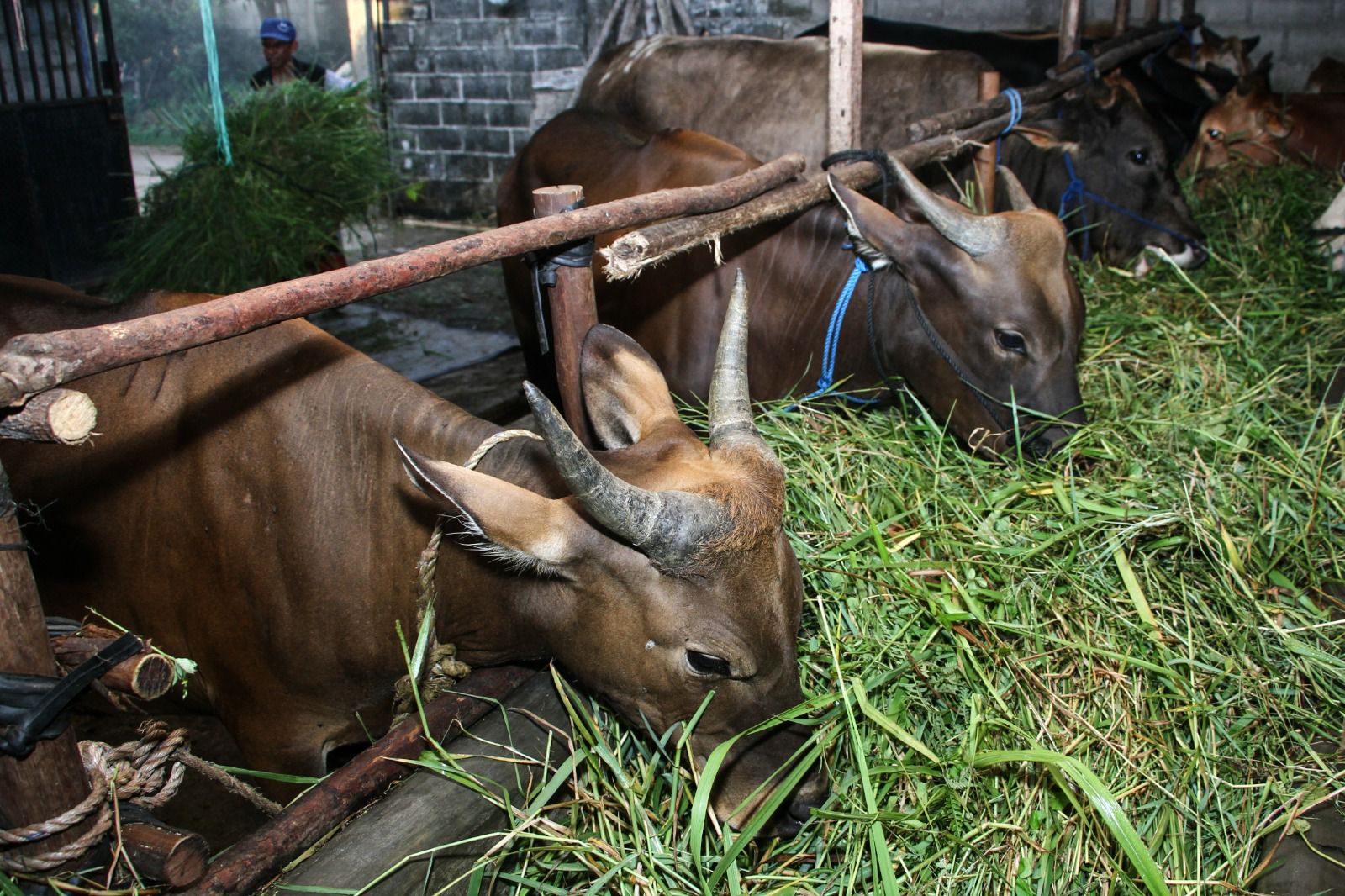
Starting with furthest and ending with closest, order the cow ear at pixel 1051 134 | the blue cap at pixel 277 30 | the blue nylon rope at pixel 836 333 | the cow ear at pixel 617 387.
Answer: the blue cap at pixel 277 30, the cow ear at pixel 1051 134, the blue nylon rope at pixel 836 333, the cow ear at pixel 617 387

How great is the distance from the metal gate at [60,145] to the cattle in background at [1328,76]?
1036cm

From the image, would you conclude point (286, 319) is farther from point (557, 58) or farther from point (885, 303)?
point (557, 58)

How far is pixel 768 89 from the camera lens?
6.96 m

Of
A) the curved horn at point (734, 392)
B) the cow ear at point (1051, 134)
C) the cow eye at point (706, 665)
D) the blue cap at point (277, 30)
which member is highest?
the blue cap at point (277, 30)

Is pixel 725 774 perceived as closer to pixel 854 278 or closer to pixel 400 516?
pixel 400 516

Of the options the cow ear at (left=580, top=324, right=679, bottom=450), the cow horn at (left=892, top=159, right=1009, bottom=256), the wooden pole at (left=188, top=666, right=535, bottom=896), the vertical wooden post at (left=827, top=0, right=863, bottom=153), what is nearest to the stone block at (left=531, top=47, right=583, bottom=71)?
the vertical wooden post at (left=827, top=0, right=863, bottom=153)

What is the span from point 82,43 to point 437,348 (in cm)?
394

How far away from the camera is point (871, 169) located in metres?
4.42

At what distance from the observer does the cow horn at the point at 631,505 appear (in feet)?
6.37

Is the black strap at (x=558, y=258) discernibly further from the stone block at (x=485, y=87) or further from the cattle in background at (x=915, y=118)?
the stone block at (x=485, y=87)

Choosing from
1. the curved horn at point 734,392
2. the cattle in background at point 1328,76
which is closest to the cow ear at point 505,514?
the curved horn at point 734,392

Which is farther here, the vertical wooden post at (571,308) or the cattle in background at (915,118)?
the cattle in background at (915,118)

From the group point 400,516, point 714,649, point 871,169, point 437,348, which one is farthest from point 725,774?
point 437,348

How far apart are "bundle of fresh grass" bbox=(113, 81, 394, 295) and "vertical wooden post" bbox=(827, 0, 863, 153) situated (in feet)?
13.0
